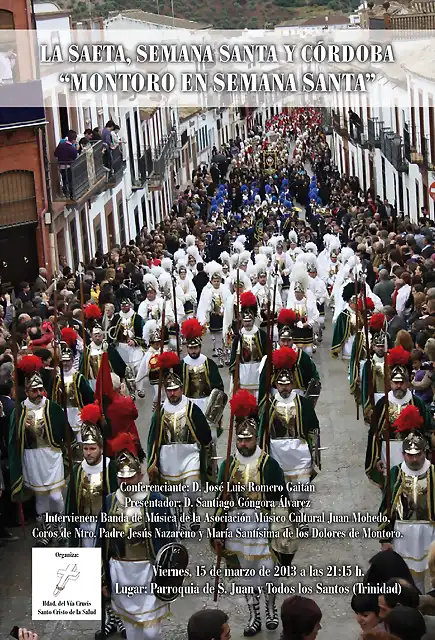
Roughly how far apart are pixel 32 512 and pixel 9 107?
40.2 ft

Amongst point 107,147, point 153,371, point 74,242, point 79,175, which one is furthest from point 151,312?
point 107,147

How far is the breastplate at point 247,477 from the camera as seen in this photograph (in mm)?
9438

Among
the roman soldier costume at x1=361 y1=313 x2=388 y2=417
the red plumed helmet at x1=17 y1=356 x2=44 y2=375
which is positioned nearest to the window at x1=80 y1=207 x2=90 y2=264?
the roman soldier costume at x1=361 y1=313 x2=388 y2=417

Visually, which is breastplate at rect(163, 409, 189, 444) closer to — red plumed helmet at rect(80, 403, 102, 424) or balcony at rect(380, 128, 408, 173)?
red plumed helmet at rect(80, 403, 102, 424)

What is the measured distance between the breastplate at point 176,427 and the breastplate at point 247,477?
1663 millimetres

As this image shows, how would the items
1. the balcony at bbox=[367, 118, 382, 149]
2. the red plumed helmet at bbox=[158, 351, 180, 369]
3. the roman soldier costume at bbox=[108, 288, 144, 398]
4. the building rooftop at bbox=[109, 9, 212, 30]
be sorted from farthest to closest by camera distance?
the building rooftop at bbox=[109, 9, 212, 30]
the balcony at bbox=[367, 118, 382, 149]
the roman soldier costume at bbox=[108, 288, 144, 398]
the red plumed helmet at bbox=[158, 351, 180, 369]

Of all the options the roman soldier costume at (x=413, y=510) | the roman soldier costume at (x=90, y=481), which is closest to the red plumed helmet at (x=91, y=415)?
the roman soldier costume at (x=90, y=481)

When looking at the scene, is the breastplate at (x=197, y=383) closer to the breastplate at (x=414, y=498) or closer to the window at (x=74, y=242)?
the breastplate at (x=414, y=498)

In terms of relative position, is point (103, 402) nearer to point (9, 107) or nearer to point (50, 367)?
point (50, 367)

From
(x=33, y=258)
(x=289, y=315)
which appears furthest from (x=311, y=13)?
(x=289, y=315)

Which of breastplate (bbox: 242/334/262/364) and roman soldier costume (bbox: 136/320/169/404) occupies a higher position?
breastplate (bbox: 242/334/262/364)

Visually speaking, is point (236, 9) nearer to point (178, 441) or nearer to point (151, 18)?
point (151, 18)

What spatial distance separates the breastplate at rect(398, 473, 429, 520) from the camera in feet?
29.8

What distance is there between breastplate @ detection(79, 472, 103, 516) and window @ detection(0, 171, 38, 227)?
1497cm
